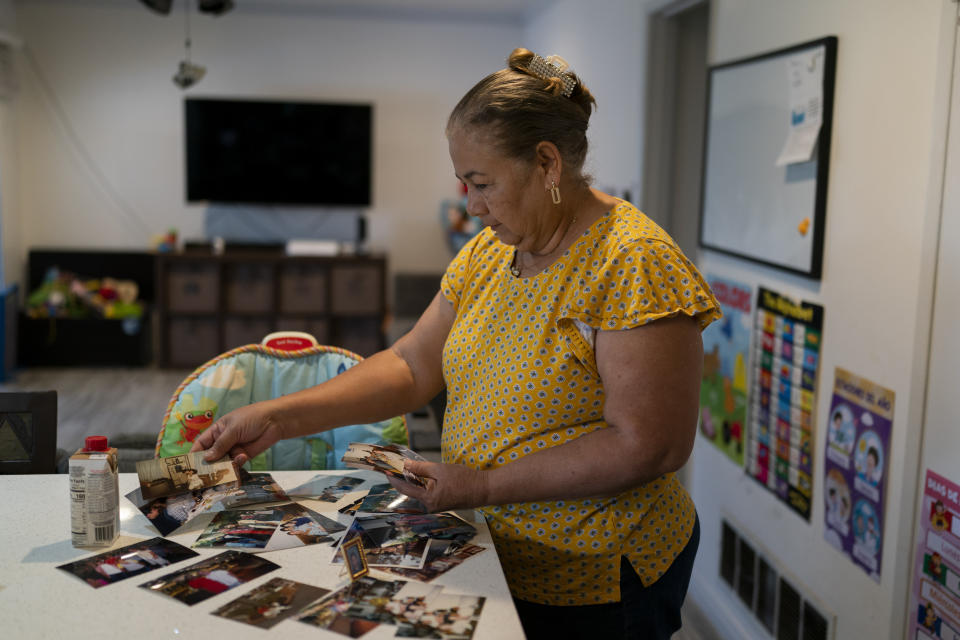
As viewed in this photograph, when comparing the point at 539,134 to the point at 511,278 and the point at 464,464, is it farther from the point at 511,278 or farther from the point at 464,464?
the point at 464,464

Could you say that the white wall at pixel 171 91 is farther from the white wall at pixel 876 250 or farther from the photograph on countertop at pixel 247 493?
the photograph on countertop at pixel 247 493

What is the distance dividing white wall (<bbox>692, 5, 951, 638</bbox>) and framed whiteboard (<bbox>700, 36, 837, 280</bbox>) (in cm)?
4

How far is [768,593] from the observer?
2.49 meters

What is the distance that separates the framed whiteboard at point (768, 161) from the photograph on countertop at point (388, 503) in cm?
129

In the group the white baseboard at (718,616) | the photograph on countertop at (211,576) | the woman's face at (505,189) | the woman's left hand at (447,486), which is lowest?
the white baseboard at (718,616)

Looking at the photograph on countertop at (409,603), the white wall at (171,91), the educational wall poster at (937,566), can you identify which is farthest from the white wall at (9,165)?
the educational wall poster at (937,566)

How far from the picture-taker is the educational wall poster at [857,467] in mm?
1930

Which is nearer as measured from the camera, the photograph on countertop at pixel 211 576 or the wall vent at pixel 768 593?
the photograph on countertop at pixel 211 576

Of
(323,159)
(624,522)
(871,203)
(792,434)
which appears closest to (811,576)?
(792,434)

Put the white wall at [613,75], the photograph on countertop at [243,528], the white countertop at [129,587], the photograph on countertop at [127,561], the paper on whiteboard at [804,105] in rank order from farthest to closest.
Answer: the white wall at [613,75] → the paper on whiteboard at [804,105] → the photograph on countertop at [243,528] → the photograph on countertop at [127,561] → the white countertop at [129,587]

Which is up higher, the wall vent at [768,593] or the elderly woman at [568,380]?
the elderly woman at [568,380]

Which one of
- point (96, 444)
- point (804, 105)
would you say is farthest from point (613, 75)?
point (96, 444)

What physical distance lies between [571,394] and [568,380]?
22mm

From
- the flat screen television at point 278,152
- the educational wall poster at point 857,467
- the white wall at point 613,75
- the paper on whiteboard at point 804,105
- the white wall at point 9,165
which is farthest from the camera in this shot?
the flat screen television at point 278,152
